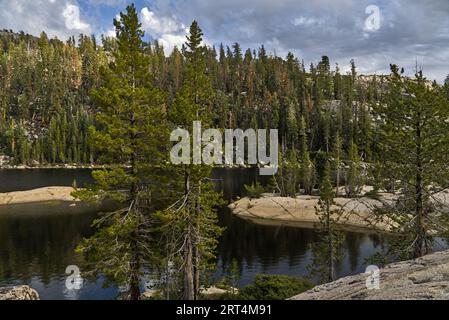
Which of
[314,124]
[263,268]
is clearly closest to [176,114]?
[263,268]

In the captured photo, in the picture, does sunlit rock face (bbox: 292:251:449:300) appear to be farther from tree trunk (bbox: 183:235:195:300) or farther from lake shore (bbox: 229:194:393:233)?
lake shore (bbox: 229:194:393:233)

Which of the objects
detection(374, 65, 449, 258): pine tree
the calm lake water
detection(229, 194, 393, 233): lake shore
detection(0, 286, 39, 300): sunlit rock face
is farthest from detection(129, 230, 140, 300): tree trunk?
detection(229, 194, 393, 233): lake shore

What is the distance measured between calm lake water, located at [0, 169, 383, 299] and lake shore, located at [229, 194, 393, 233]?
413cm

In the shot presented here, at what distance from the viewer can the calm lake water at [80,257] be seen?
43656 mm

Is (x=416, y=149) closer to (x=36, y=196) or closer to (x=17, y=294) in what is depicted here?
(x=17, y=294)

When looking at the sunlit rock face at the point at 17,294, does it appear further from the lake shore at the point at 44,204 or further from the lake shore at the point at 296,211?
the lake shore at the point at 44,204

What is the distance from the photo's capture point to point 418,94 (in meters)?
28.0

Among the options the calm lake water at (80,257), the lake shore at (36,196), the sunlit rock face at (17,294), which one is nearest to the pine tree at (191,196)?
the sunlit rock face at (17,294)

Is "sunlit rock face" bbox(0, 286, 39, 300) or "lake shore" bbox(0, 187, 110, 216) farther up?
"sunlit rock face" bbox(0, 286, 39, 300)

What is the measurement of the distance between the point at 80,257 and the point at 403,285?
152 feet

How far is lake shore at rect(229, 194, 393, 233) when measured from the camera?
243ft

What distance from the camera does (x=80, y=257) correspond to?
51.9 metres

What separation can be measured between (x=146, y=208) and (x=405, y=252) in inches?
779

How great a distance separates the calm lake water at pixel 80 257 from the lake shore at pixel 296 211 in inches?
163
